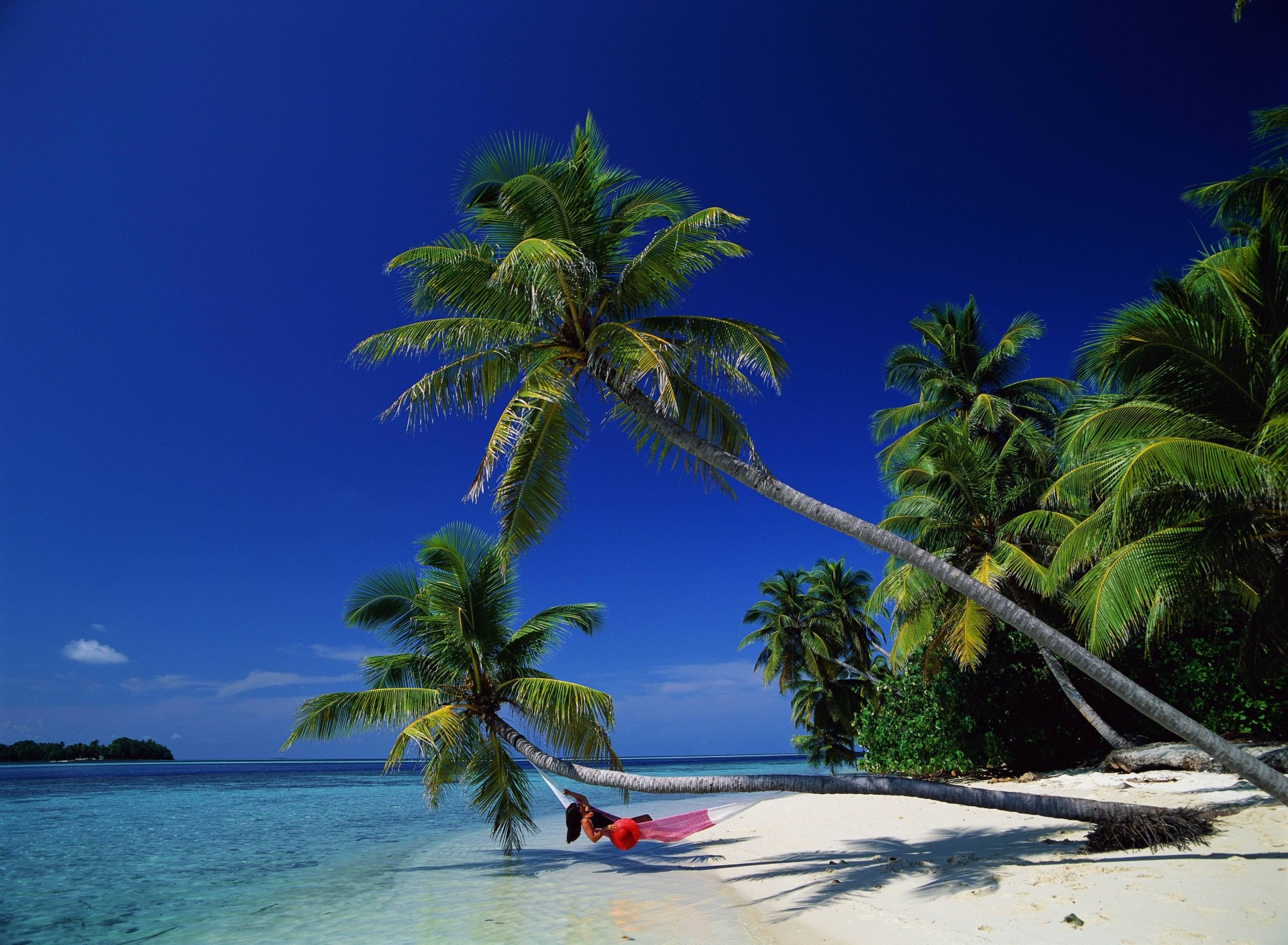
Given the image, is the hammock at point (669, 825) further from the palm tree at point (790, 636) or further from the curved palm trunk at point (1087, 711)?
the palm tree at point (790, 636)

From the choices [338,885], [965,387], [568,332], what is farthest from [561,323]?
[965,387]

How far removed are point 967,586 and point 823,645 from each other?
19717mm

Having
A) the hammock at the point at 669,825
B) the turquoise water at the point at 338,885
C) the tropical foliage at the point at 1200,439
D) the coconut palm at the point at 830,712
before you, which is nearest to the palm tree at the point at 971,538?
the tropical foliage at the point at 1200,439

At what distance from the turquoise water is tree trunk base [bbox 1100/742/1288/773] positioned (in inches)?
259

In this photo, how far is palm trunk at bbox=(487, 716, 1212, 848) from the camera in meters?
6.30

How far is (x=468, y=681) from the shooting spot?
9523mm

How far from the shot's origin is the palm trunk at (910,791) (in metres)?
6.30

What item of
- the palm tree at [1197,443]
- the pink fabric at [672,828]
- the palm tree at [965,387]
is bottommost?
the pink fabric at [672,828]

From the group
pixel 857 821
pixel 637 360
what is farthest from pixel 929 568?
pixel 857 821

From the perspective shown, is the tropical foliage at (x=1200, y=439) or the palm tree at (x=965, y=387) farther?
the palm tree at (x=965, y=387)

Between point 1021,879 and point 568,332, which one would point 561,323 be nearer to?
point 568,332

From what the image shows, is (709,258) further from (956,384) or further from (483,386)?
(956,384)

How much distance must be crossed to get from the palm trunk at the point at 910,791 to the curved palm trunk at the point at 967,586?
2.68ft

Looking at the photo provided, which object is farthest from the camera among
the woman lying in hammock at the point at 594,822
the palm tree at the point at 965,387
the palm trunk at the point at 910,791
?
the palm tree at the point at 965,387
